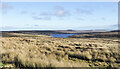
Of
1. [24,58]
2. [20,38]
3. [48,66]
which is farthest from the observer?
[20,38]

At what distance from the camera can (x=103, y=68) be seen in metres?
5.18

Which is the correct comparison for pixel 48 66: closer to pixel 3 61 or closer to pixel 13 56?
pixel 13 56

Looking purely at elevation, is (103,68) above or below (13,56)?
below

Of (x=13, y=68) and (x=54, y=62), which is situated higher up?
(x=54, y=62)

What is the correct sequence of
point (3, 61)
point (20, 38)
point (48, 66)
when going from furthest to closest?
point (20, 38) < point (3, 61) < point (48, 66)

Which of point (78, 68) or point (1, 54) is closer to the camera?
point (78, 68)

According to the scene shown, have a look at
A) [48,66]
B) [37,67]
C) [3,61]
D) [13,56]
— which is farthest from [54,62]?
[3,61]

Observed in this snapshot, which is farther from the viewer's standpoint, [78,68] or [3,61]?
[3,61]

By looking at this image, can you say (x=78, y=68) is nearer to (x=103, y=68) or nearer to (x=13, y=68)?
(x=103, y=68)

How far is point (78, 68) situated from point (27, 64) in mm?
2768

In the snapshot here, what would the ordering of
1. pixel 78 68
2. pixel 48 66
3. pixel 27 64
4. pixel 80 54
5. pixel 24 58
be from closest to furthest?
pixel 78 68 < pixel 48 66 < pixel 27 64 < pixel 24 58 < pixel 80 54

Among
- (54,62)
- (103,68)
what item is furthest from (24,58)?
(103,68)

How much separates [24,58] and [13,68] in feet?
2.62

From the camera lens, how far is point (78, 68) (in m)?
4.66
